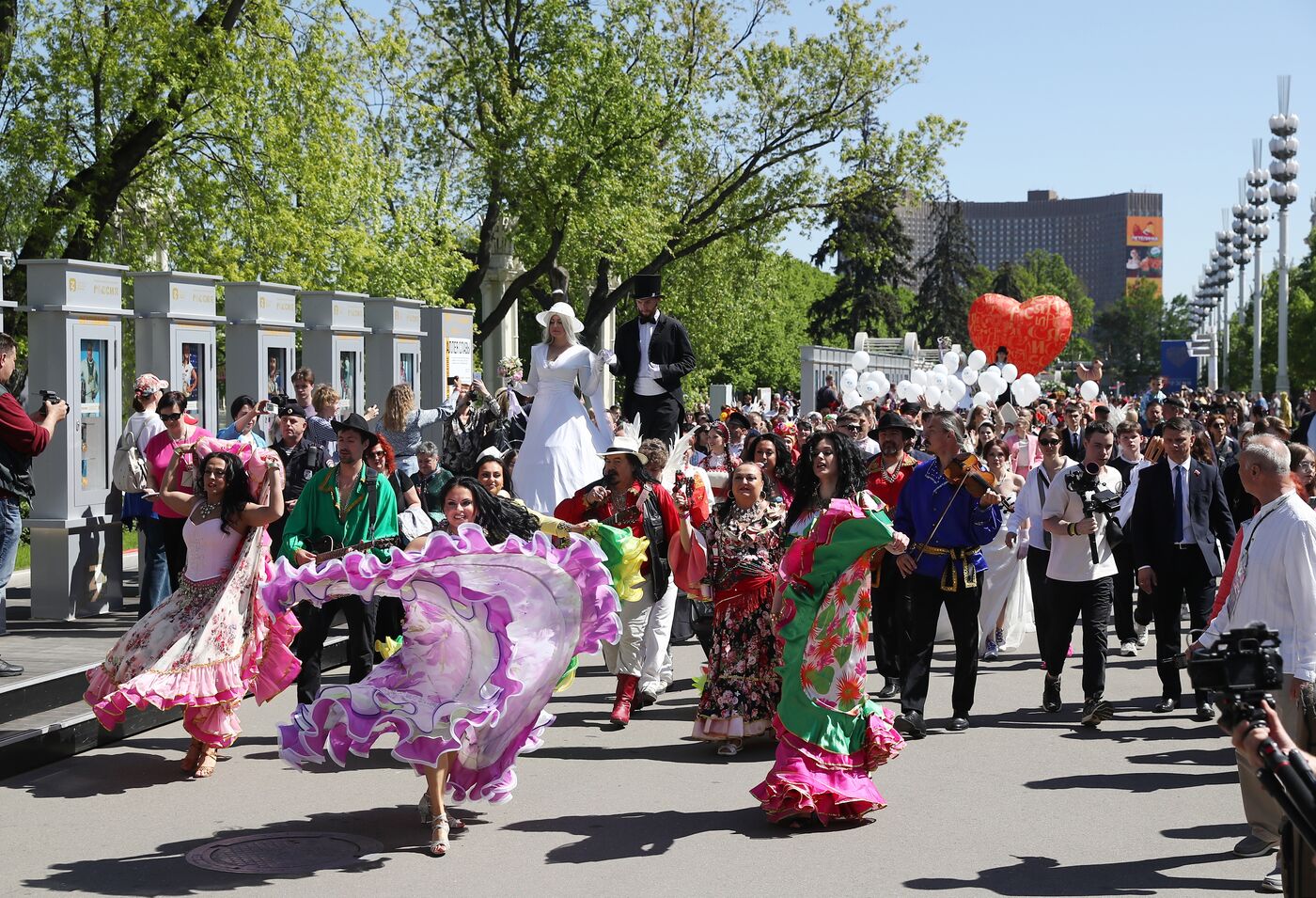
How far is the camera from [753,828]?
696 centimetres

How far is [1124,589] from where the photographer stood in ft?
37.2

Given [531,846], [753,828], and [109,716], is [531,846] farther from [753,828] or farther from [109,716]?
[109,716]

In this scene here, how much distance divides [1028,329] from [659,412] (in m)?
32.5

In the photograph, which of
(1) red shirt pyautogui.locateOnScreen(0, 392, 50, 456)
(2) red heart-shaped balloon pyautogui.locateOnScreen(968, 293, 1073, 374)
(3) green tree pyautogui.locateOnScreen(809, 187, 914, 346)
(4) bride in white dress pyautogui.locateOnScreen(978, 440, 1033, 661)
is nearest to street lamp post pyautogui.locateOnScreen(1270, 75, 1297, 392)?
(2) red heart-shaped balloon pyautogui.locateOnScreen(968, 293, 1073, 374)

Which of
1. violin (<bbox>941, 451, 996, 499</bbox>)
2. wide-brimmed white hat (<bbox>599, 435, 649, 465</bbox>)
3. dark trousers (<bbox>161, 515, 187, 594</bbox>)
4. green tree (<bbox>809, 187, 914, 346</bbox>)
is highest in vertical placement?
green tree (<bbox>809, 187, 914, 346</bbox>)

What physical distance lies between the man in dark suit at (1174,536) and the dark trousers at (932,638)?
1291 millimetres

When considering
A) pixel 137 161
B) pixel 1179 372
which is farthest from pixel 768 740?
pixel 1179 372

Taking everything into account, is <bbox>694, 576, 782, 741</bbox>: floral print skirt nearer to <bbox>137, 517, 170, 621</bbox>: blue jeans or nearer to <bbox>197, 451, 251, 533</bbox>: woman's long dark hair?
<bbox>197, 451, 251, 533</bbox>: woman's long dark hair

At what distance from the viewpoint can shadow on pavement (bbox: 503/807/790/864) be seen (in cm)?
655

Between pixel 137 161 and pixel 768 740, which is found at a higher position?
pixel 137 161

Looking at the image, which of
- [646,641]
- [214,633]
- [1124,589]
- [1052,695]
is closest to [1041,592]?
[1124,589]

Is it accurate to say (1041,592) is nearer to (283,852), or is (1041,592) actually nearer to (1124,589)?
(1124,589)

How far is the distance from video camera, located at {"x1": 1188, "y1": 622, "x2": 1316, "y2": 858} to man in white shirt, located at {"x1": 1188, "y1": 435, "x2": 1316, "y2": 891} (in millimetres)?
2993

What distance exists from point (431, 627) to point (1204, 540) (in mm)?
5433
